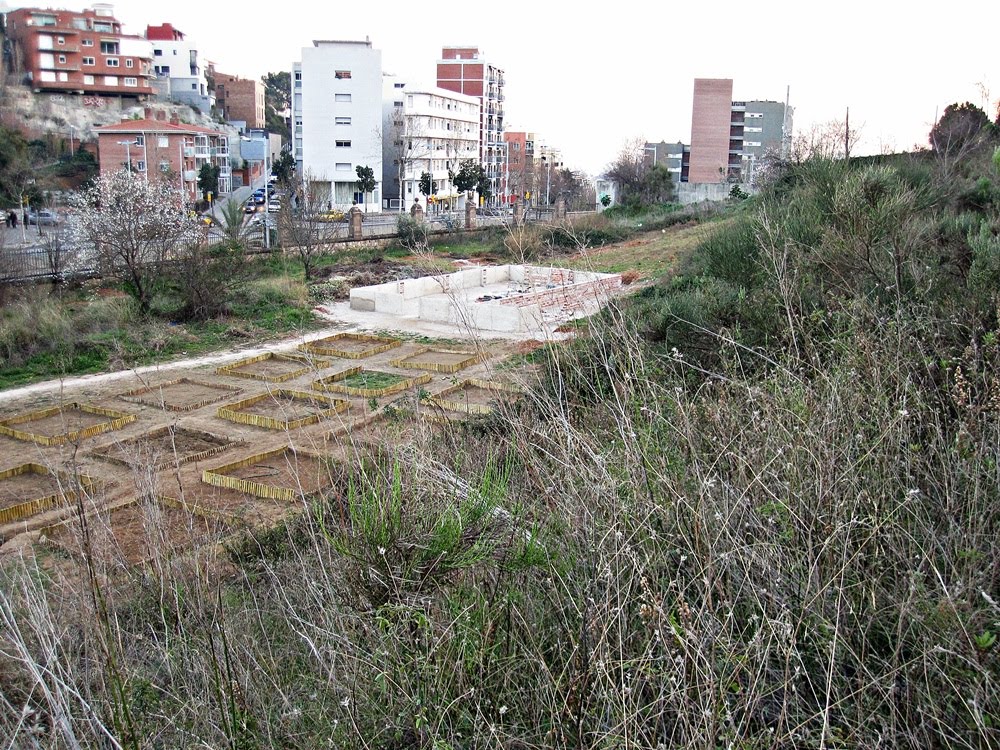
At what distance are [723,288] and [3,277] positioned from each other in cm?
1567

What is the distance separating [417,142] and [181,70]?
28.9 metres

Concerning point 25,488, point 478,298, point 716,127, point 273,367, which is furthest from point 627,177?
point 25,488

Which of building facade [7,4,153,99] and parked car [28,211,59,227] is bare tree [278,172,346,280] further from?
building facade [7,4,153,99]

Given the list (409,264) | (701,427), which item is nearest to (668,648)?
(701,427)

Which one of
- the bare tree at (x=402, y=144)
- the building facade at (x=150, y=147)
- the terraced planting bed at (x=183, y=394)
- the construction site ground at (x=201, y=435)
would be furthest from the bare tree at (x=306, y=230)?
the bare tree at (x=402, y=144)

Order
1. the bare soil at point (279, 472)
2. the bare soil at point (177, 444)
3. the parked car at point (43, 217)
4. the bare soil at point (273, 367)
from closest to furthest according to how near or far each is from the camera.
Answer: the bare soil at point (279, 472) → the bare soil at point (177, 444) → the bare soil at point (273, 367) → the parked car at point (43, 217)

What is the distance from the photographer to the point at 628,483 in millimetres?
2646

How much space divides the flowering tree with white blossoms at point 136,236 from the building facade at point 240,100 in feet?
198

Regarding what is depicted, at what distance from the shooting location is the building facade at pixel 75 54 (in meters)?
60.8

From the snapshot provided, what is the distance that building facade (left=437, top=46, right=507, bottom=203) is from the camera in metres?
65.7

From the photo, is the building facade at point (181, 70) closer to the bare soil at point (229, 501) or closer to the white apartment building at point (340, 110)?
the white apartment building at point (340, 110)

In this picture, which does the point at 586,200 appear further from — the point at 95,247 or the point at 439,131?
the point at 95,247

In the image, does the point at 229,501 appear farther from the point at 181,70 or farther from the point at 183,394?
the point at 181,70

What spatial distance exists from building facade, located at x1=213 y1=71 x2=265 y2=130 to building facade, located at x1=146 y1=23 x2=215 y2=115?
4157mm
